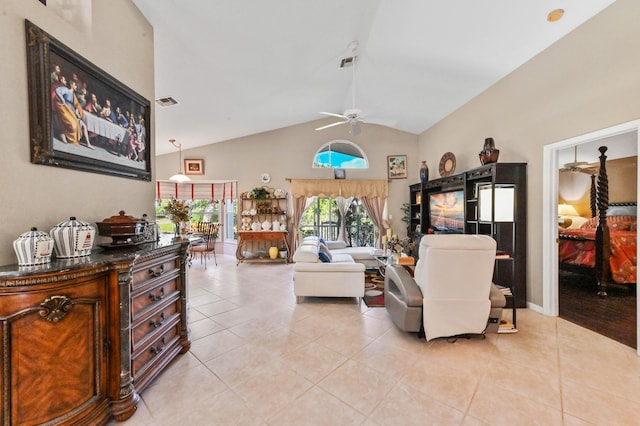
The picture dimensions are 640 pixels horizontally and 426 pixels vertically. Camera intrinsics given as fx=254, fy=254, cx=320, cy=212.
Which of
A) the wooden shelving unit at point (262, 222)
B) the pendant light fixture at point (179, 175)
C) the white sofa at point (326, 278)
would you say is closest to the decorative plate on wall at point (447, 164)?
the white sofa at point (326, 278)

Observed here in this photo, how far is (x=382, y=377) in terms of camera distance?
77.2 inches

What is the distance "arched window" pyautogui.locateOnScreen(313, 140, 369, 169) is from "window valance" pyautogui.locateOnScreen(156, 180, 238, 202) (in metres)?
2.48

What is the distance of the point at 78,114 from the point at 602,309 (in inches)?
Result: 228

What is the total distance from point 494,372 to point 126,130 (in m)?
3.71

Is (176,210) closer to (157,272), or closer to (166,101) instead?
(157,272)

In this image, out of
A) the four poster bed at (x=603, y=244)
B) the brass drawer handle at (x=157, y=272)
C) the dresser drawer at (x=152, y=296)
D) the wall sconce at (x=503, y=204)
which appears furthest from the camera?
the four poster bed at (x=603, y=244)

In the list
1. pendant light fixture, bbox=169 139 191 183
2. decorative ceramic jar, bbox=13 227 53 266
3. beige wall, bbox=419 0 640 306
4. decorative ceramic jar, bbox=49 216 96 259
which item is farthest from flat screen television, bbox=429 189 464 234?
pendant light fixture, bbox=169 139 191 183

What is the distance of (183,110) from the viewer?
4.41 metres

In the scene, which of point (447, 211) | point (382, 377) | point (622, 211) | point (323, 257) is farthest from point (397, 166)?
point (382, 377)

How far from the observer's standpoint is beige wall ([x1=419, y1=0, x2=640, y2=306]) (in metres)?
2.35

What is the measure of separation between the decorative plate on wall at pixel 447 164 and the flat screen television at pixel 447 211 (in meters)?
0.47

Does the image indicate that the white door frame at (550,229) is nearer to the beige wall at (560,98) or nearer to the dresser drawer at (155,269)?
the beige wall at (560,98)

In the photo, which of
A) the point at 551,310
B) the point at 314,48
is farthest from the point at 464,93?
the point at 551,310

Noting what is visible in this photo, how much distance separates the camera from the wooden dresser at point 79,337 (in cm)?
120
